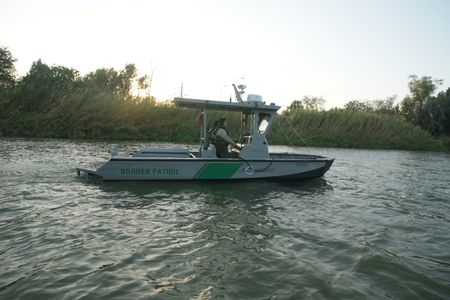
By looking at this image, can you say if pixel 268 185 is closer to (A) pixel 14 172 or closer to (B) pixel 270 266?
(B) pixel 270 266

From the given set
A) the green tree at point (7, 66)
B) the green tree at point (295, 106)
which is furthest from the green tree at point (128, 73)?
the green tree at point (295, 106)

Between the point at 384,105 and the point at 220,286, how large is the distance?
93170 millimetres

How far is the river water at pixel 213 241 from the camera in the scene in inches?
195

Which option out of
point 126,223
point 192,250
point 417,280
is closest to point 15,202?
point 126,223

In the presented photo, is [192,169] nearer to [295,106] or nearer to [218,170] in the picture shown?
[218,170]

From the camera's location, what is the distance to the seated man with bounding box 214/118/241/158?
1208cm

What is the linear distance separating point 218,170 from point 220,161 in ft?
1.02

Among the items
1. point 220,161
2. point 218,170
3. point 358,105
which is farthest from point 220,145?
point 358,105

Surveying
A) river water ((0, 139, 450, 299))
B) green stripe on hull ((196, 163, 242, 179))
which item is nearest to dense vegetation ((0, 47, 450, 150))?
green stripe on hull ((196, 163, 242, 179))

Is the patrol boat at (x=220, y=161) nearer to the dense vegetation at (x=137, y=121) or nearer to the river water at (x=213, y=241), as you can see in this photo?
the river water at (x=213, y=241)

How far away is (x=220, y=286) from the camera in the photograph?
196 inches

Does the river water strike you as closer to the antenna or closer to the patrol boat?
the patrol boat

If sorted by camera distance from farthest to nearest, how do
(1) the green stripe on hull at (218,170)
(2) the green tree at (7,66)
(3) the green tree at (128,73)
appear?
(3) the green tree at (128,73), (2) the green tree at (7,66), (1) the green stripe on hull at (218,170)

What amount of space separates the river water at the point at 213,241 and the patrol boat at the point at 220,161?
1.32 ft
